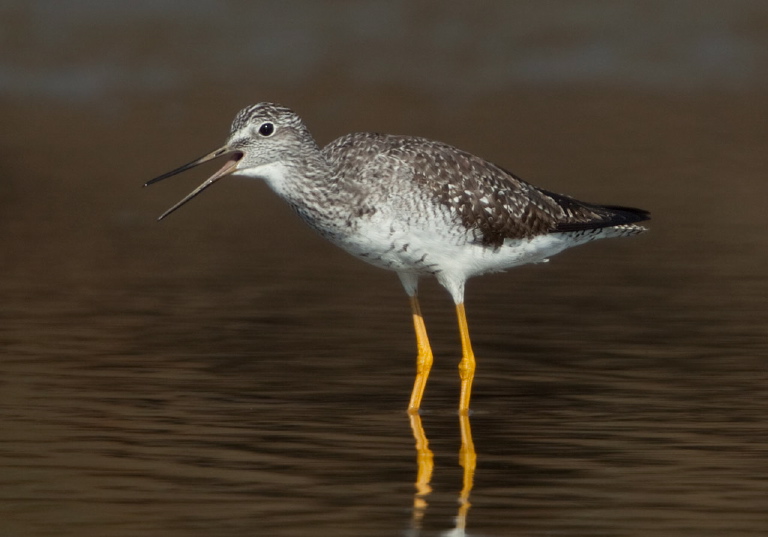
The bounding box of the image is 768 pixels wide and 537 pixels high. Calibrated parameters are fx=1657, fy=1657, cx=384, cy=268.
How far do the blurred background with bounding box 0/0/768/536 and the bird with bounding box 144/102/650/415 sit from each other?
83cm

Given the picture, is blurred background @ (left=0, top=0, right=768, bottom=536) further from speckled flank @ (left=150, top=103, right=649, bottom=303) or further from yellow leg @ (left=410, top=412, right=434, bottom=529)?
speckled flank @ (left=150, top=103, right=649, bottom=303)

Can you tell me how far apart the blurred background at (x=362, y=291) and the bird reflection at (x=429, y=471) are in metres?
0.06

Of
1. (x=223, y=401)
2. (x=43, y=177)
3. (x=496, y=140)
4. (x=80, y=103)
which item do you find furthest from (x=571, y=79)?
(x=223, y=401)

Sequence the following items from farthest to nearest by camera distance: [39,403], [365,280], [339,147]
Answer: [365,280]
[339,147]
[39,403]

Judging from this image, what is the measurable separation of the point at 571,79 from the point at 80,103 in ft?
28.3

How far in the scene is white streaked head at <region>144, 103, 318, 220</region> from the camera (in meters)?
11.5

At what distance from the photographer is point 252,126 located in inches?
452

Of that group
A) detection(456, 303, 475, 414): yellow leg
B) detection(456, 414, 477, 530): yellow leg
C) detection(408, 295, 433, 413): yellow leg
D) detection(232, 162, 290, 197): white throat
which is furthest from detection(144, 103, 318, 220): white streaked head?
detection(456, 414, 477, 530): yellow leg

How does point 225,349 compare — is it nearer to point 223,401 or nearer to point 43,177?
point 223,401

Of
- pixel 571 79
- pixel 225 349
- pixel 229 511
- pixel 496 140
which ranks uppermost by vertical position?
pixel 571 79

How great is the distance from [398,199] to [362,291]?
377 cm

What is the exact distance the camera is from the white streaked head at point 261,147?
451 inches

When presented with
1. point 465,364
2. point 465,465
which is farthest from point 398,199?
point 465,465

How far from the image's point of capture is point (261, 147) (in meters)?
11.5
